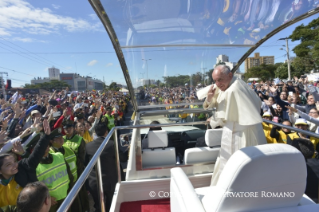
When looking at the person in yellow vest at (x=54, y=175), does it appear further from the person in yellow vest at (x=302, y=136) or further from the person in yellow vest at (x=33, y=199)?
the person in yellow vest at (x=302, y=136)

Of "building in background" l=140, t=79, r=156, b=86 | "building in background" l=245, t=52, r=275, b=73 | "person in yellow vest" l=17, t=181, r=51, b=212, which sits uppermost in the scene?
"building in background" l=245, t=52, r=275, b=73

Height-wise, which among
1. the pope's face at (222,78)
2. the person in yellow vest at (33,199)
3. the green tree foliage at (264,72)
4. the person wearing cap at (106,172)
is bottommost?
the person wearing cap at (106,172)

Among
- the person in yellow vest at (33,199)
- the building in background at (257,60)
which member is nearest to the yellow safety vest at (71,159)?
the person in yellow vest at (33,199)

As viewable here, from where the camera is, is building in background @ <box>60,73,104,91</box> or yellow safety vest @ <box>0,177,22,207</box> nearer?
yellow safety vest @ <box>0,177,22,207</box>

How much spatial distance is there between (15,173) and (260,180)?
85.4 inches

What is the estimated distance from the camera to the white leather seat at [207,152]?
114 inches

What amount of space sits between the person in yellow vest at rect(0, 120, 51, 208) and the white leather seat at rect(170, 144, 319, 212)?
67.3 inches

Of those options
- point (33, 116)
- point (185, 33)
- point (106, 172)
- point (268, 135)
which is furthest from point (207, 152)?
point (33, 116)

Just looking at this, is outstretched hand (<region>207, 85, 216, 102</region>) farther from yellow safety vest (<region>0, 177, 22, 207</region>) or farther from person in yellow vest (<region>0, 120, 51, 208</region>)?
yellow safety vest (<region>0, 177, 22, 207</region>)

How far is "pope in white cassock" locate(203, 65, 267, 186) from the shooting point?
212 centimetres

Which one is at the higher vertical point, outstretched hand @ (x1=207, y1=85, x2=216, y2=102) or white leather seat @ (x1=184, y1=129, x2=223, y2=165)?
outstretched hand @ (x1=207, y1=85, x2=216, y2=102)

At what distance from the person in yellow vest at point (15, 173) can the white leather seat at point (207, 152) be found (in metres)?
1.80

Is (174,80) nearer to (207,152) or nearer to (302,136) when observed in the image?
(207,152)

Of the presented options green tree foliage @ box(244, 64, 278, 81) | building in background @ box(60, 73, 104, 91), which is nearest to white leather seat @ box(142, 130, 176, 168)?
green tree foliage @ box(244, 64, 278, 81)
